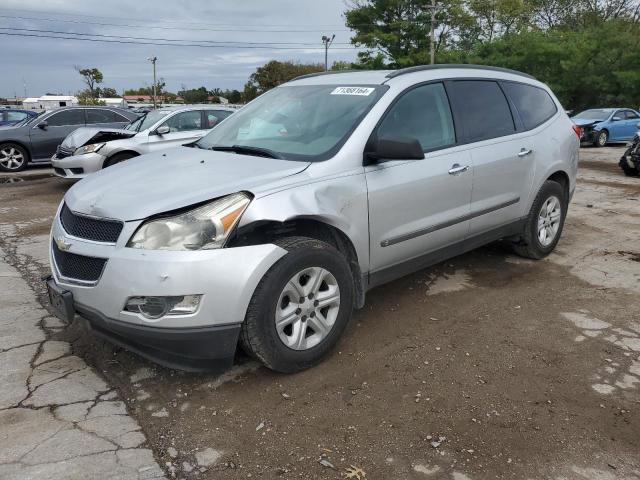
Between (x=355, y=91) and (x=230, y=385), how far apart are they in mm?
2158

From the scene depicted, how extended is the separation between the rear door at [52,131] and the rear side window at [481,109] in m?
10.9

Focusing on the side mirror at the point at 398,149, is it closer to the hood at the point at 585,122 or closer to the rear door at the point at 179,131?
the rear door at the point at 179,131

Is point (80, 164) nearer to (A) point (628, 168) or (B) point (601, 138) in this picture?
(A) point (628, 168)

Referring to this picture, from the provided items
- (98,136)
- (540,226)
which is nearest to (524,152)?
(540,226)

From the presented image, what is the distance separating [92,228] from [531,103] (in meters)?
4.06

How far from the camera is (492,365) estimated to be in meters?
3.33

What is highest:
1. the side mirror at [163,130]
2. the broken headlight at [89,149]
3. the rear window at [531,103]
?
the rear window at [531,103]

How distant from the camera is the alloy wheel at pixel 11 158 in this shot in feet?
39.9

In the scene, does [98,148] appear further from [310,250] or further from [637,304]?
[637,304]

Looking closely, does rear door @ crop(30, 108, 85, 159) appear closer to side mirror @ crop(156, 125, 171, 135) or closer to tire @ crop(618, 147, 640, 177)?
side mirror @ crop(156, 125, 171, 135)

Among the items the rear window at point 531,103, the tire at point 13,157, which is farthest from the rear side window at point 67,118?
the rear window at point 531,103

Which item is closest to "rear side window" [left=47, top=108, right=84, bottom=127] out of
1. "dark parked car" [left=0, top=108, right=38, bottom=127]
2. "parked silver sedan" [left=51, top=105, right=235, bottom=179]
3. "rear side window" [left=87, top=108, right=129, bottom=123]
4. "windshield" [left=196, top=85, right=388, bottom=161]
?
"rear side window" [left=87, top=108, right=129, bottom=123]

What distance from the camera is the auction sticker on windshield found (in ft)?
12.3

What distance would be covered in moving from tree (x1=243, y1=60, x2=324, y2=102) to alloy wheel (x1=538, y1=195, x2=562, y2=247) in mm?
60727
